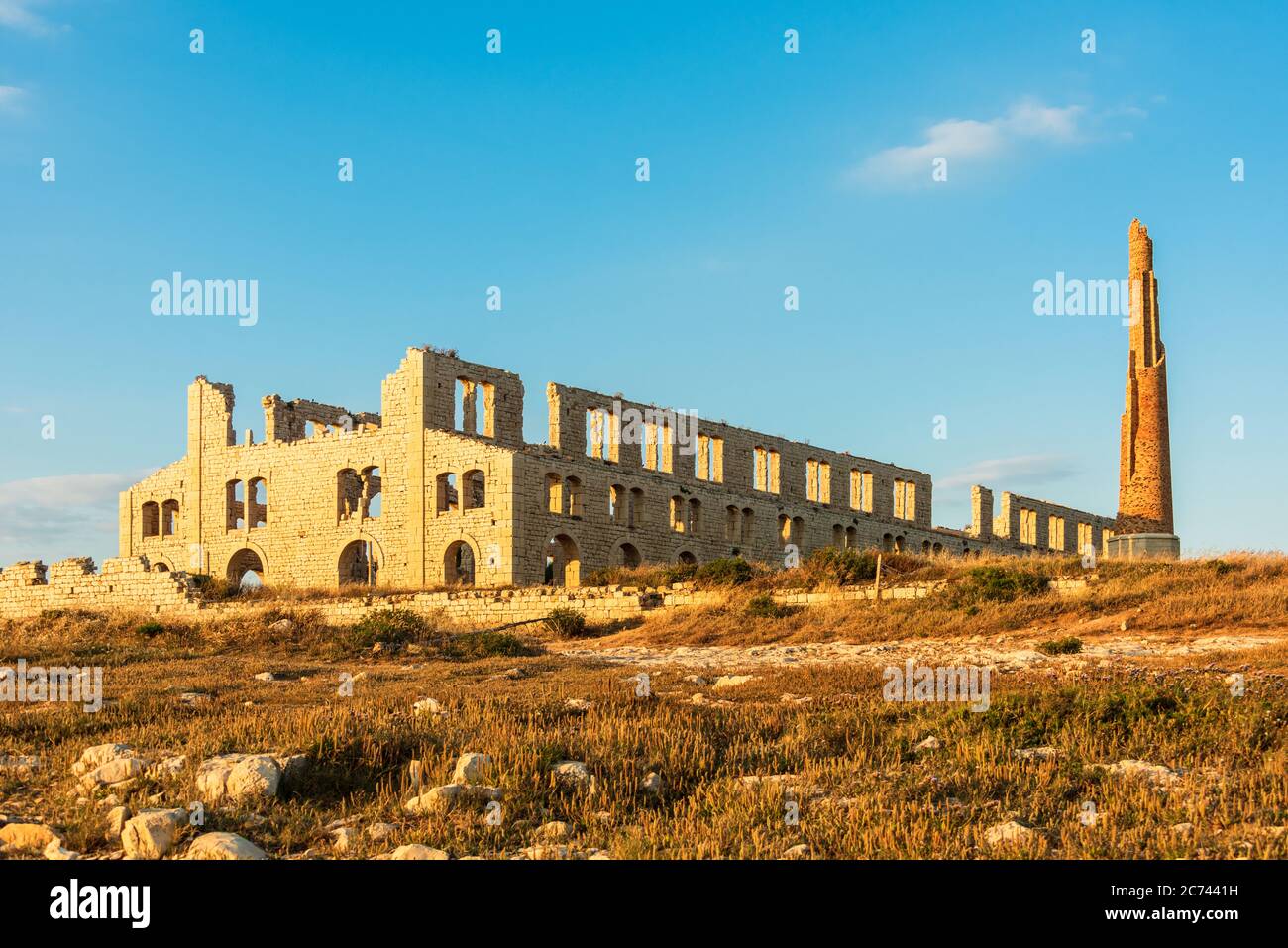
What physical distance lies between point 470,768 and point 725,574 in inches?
820

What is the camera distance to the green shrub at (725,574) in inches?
1160

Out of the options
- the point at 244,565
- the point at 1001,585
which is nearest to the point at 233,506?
the point at 244,565

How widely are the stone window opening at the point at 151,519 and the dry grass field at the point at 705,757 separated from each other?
27.8m

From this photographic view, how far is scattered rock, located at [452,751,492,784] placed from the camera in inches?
356

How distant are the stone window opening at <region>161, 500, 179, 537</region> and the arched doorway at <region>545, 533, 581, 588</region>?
565 inches

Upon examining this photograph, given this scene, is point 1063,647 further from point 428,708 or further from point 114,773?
point 114,773

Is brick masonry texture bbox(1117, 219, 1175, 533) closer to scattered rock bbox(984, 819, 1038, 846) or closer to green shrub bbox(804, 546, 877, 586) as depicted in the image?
green shrub bbox(804, 546, 877, 586)

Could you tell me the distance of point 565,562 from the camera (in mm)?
40406

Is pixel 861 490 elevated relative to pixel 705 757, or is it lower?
elevated

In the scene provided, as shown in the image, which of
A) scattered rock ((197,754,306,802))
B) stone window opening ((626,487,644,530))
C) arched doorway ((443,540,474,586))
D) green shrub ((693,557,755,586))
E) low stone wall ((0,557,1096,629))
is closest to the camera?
scattered rock ((197,754,306,802))

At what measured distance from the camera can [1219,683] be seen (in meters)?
12.8

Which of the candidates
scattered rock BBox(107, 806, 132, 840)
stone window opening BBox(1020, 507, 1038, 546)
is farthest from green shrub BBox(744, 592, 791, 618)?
stone window opening BBox(1020, 507, 1038, 546)
